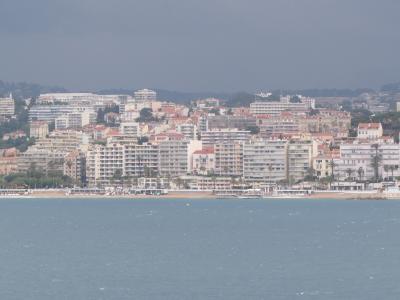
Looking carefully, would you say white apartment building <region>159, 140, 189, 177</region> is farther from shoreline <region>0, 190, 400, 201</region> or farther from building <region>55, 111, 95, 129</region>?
building <region>55, 111, 95, 129</region>

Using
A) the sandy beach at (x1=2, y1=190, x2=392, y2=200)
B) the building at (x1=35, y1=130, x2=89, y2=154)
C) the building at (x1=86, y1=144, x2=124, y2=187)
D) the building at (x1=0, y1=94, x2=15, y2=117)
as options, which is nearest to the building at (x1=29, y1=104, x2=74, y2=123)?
the building at (x1=0, y1=94, x2=15, y2=117)

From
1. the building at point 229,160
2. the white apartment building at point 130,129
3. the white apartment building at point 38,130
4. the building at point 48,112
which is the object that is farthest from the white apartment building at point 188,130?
the building at point 48,112

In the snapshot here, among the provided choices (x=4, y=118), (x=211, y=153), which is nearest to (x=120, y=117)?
(x=4, y=118)

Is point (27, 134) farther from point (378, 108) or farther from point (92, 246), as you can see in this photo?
point (92, 246)

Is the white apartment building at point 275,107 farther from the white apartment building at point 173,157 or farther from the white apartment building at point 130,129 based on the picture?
the white apartment building at point 173,157

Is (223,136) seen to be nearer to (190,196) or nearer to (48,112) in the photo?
(190,196)

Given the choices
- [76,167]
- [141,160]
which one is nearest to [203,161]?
[141,160]
